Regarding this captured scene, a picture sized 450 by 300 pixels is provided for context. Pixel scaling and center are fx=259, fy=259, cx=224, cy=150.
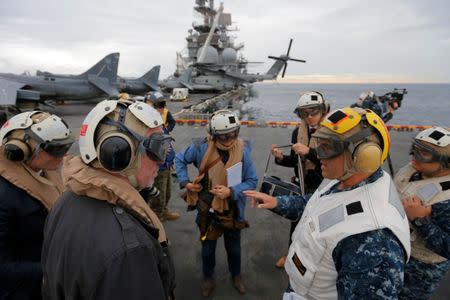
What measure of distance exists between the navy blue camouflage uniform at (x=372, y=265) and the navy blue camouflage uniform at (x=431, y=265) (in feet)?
2.91

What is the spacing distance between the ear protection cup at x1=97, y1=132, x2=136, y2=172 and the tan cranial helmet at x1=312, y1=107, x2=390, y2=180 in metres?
1.10

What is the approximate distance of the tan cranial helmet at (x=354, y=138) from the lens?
4.72ft

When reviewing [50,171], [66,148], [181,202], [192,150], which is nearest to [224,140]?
[192,150]

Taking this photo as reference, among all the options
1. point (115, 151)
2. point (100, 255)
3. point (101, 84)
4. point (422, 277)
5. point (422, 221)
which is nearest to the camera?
point (100, 255)

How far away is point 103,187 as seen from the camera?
3.92ft

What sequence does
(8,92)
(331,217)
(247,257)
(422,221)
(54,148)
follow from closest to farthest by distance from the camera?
(331,217) → (422,221) → (54,148) → (247,257) → (8,92)

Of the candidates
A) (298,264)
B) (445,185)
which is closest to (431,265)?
(445,185)

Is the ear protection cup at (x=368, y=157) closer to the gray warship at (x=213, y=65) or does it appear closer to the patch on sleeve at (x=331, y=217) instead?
the patch on sleeve at (x=331, y=217)

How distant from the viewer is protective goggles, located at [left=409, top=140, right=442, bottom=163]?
209 cm

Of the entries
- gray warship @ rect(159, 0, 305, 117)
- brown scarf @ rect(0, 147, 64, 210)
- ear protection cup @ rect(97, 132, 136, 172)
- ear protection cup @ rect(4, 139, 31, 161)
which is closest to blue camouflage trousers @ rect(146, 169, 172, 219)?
brown scarf @ rect(0, 147, 64, 210)

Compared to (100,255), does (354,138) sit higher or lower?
higher

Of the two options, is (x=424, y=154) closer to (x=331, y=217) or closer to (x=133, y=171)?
(x=331, y=217)

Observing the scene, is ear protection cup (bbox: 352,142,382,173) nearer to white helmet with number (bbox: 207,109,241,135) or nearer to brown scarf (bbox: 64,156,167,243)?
brown scarf (bbox: 64,156,167,243)

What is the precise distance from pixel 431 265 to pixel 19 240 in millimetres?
3222
